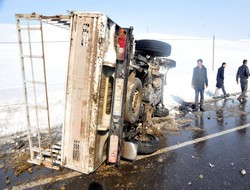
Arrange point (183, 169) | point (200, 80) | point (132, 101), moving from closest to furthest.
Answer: point (183, 169)
point (132, 101)
point (200, 80)

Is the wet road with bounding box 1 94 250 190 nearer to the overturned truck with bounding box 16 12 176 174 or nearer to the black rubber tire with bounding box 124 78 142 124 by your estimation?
the overturned truck with bounding box 16 12 176 174

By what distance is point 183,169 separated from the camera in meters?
4.00

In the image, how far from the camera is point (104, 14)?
3428 millimetres

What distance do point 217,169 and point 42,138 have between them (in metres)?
3.90

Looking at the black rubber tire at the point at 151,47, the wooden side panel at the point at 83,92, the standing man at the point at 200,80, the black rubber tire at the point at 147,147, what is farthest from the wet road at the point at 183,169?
the standing man at the point at 200,80

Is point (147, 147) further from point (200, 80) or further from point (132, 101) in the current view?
point (200, 80)

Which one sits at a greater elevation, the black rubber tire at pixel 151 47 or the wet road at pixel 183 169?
the black rubber tire at pixel 151 47

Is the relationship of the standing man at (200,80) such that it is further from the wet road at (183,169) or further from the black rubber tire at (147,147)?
the black rubber tire at (147,147)

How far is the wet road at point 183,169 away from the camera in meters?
3.48

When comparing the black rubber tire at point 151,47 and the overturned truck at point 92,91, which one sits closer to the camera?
the overturned truck at point 92,91

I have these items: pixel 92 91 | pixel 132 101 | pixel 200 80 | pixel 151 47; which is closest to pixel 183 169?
pixel 132 101

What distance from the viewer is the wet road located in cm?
348

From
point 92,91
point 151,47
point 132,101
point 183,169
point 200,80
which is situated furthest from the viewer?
point 200,80

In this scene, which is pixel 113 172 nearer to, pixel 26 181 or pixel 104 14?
pixel 26 181
